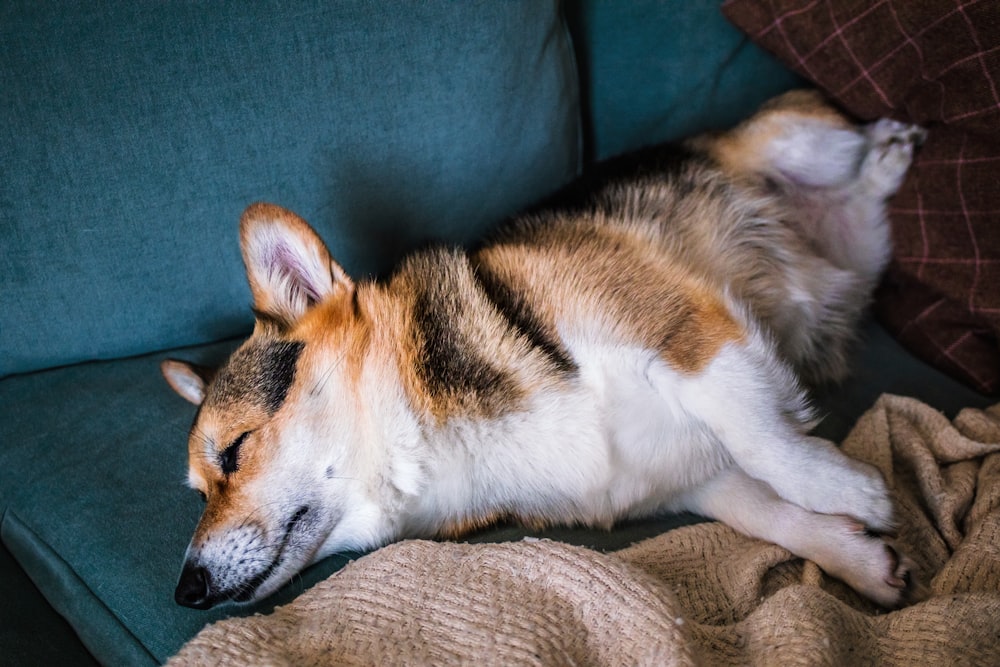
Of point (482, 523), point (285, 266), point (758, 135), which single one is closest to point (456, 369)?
point (482, 523)

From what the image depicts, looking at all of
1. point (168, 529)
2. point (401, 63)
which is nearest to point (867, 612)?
point (168, 529)

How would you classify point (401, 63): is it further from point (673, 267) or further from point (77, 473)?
point (77, 473)

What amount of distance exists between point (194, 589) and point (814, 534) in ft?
3.59

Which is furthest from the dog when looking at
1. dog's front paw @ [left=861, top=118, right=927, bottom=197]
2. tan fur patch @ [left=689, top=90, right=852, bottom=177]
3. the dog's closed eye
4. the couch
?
Answer: dog's front paw @ [left=861, top=118, right=927, bottom=197]

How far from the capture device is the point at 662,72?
2.02 meters

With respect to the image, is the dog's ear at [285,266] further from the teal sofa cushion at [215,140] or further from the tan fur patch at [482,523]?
the tan fur patch at [482,523]

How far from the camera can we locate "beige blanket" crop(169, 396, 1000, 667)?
3.42 feet

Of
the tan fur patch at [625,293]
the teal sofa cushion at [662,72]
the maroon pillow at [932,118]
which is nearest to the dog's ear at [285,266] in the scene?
the tan fur patch at [625,293]

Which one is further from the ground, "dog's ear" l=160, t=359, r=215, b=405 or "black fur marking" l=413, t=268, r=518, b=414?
"black fur marking" l=413, t=268, r=518, b=414

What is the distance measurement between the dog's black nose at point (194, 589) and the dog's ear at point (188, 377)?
404 millimetres

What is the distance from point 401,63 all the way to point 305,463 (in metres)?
0.90

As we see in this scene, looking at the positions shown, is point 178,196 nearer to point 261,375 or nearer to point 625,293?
point 261,375

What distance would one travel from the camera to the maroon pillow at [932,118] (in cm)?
161

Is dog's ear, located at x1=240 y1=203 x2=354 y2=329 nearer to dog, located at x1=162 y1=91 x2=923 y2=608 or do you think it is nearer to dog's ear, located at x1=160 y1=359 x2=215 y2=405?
dog, located at x1=162 y1=91 x2=923 y2=608
